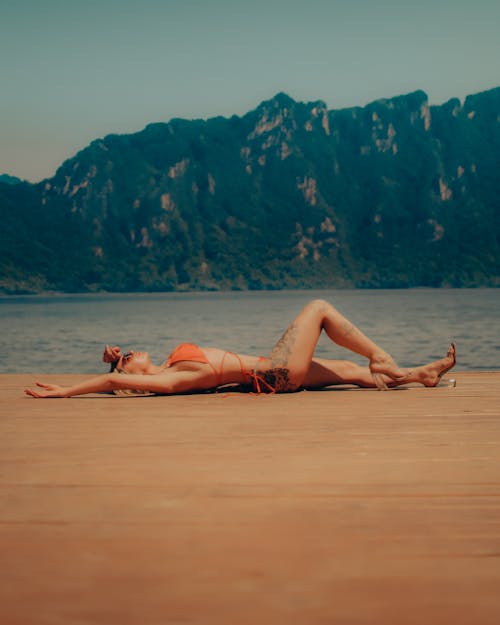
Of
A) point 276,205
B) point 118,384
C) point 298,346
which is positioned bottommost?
point 118,384

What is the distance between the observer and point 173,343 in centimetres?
3525

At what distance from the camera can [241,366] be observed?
570cm

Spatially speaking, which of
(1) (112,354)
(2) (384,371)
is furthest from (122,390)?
(2) (384,371)

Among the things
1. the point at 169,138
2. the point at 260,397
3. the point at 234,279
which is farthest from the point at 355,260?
the point at 260,397

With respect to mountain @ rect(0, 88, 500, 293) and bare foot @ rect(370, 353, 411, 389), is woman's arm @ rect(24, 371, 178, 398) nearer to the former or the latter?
bare foot @ rect(370, 353, 411, 389)

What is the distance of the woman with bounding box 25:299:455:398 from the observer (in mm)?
5559

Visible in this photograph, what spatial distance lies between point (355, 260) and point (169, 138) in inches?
2278

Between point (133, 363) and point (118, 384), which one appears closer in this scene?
point (118, 384)

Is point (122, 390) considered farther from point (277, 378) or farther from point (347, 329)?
point (347, 329)

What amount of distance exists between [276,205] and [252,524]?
595 feet

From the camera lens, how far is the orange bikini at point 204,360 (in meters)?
5.56

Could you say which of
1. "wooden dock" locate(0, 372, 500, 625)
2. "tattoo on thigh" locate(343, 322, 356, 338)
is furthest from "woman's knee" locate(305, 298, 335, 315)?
"wooden dock" locate(0, 372, 500, 625)

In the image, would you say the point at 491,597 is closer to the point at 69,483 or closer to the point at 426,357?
the point at 69,483

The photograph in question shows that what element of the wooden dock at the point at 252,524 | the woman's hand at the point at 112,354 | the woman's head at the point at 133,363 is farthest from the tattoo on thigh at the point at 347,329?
the woman's hand at the point at 112,354
